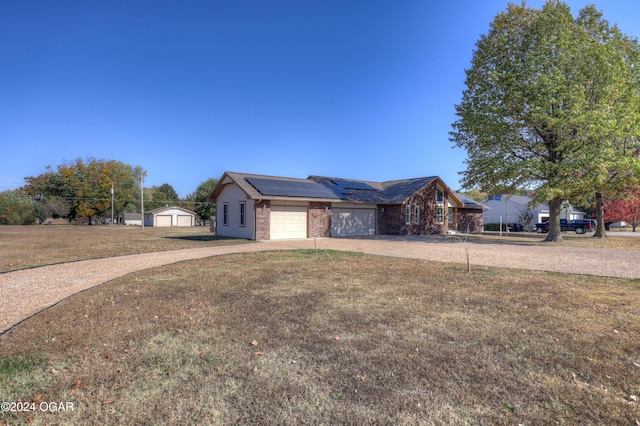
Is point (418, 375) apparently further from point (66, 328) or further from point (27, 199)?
point (27, 199)

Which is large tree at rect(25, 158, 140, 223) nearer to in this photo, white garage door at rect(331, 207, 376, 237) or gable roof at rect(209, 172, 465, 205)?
gable roof at rect(209, 172, 465, 205)

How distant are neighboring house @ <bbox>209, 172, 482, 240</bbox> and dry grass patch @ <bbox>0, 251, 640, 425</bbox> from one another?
44.6 feet

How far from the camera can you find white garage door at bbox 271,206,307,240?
68.1 feet

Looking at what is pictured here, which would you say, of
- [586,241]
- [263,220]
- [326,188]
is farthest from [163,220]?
[586,241]

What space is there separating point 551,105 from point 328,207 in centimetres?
1392

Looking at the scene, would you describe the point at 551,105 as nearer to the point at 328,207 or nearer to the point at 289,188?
the point at 328,207

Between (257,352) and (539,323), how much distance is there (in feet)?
13.4

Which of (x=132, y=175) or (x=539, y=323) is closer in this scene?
(x=539, y=323)

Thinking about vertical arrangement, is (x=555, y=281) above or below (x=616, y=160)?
below

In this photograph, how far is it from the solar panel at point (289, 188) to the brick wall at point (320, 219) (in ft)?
2.50

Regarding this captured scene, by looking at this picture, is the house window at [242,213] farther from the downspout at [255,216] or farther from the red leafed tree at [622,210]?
the red leafed tree at [622,210]

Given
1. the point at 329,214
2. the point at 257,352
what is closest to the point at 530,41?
the point at 329,214

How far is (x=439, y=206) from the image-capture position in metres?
29.0

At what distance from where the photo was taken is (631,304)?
232 inches
